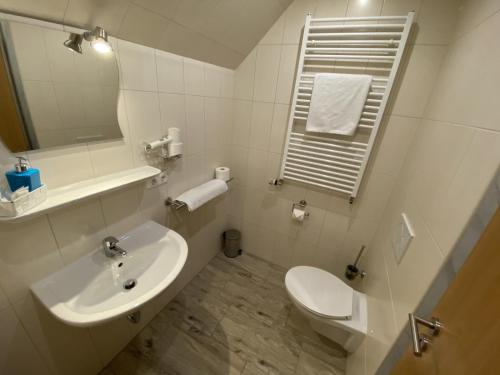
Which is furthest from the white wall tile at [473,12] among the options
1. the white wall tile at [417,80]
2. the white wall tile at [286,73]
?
the white wall tile at [286,73]

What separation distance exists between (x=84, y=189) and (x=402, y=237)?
148 centimetres

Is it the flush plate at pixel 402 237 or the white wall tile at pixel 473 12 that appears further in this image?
Result: the flush plate at pixel 402 237

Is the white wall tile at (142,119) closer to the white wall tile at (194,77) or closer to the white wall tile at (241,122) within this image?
the white wall tile at (194,77)

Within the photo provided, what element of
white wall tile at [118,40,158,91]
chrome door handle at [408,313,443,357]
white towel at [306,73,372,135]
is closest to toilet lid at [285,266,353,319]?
chrome door handle at [408,313,443,357]

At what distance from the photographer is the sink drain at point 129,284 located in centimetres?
104

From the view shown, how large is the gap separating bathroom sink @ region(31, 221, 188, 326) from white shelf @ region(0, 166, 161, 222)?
363 mm

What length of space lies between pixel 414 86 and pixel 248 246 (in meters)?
1.97

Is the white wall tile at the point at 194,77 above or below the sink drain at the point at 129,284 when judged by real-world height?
above

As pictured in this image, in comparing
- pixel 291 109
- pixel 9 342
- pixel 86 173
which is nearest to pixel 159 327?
pixel 9 342

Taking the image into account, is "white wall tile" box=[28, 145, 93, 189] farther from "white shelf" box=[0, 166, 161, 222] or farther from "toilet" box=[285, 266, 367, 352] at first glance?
"toilet" box=[285, 266, 367, 352]

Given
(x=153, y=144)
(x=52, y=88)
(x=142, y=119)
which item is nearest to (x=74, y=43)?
(x=52, y=88)

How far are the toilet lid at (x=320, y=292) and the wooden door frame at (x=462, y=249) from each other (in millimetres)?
611

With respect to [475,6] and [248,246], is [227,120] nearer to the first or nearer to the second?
[248,246]

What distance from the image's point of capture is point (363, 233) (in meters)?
1.69
